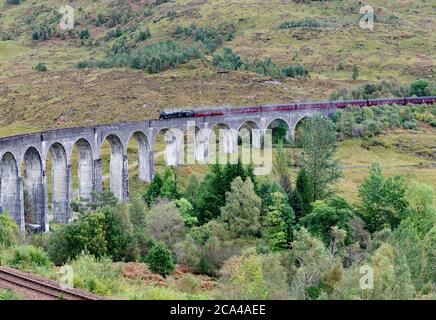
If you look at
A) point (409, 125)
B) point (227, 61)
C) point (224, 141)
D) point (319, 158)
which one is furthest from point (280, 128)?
point (227, 61)

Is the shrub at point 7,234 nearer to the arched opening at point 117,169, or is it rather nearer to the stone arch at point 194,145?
the arched opening at point 117,169

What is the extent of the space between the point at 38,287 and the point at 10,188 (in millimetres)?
31094

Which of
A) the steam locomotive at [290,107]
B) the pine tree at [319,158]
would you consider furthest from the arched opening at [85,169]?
the pine tree at [319,158]

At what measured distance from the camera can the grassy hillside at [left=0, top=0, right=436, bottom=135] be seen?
10725 centimetres

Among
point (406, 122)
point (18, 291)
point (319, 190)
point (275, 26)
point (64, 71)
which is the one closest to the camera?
point (18, 291)

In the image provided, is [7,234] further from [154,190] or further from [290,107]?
[290,107]

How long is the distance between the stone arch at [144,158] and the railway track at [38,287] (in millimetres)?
45901

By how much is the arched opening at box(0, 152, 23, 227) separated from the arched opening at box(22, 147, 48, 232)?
250cm

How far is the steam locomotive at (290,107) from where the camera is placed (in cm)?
7731
